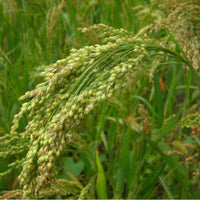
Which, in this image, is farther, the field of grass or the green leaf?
the green leaf

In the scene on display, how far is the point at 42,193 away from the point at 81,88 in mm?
768

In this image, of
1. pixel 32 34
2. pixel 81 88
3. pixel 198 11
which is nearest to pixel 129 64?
pixel 81 88

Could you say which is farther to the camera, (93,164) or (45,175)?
(93,164)

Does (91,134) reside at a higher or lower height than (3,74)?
lower

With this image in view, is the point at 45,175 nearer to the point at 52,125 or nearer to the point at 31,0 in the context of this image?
the point at 52,125

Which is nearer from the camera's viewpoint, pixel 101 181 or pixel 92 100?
pixel 92 100

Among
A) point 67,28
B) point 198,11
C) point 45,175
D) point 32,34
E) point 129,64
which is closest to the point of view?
point 45,175

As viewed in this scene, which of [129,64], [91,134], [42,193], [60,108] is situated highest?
[129,64]

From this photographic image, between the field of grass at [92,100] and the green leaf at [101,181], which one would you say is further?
the green leaf at [101,181]

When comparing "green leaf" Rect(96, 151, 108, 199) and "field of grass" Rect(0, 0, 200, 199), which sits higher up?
"field of grass" Rect(0, 0, 200, 199)

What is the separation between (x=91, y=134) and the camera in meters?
2.66

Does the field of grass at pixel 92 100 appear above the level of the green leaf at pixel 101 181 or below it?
above

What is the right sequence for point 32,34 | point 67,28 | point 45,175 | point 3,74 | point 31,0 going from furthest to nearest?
point 67,28 < point 32,34 < point 31,0 < point 3,74 < point 45,175

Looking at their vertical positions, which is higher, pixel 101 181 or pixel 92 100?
pixel 92 100
